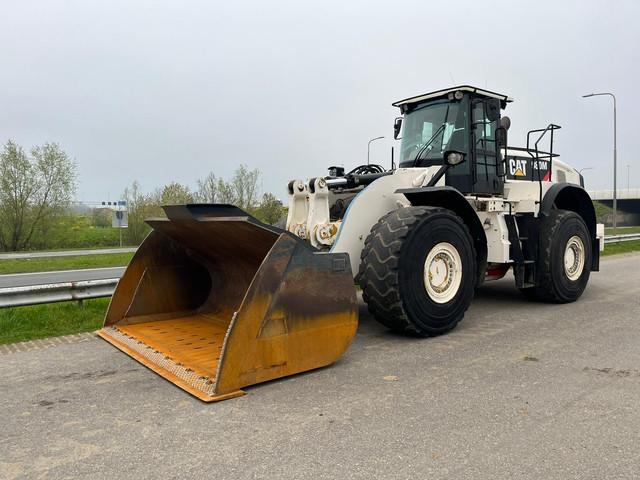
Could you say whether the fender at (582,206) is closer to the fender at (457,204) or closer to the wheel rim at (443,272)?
the fender at (457,204)

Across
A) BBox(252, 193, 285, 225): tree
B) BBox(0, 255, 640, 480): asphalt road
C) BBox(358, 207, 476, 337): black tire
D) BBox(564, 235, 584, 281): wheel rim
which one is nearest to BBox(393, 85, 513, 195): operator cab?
BBox(358, 207, 476, 337): black tire

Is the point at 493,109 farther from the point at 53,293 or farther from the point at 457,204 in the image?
the point at 53,293

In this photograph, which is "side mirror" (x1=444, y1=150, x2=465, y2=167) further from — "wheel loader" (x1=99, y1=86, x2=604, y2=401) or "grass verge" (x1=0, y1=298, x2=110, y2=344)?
"grass verge" (x1=0, y1=298, x2=110, y2=344)

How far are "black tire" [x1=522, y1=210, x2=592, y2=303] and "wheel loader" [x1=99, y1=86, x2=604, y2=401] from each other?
0.08 feet

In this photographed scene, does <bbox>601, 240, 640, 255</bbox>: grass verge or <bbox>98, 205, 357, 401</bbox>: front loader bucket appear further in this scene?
<bbox>601, 240, 640, 255</bbox>: grass verge

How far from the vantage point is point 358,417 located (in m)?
3.36

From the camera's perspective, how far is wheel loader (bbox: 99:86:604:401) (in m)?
4.04

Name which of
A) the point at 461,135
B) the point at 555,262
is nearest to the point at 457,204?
the point at 461,135

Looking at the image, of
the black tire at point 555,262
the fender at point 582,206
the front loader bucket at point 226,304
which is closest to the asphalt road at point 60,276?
the front loader bucket at point 226,304

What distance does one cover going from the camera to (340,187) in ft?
22.0

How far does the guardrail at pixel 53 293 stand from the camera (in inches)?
238

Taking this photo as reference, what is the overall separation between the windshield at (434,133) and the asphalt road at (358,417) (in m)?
2.59

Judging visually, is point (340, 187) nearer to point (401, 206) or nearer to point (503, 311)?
point (401, 206)

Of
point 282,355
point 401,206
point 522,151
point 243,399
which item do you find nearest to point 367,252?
point 401,206
